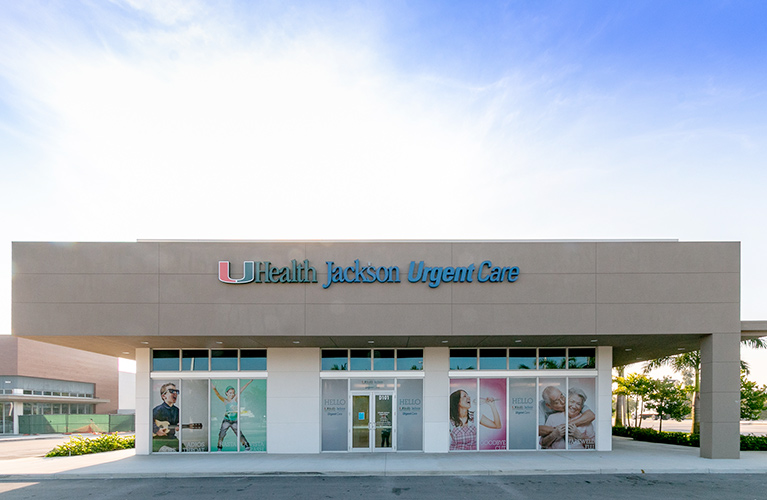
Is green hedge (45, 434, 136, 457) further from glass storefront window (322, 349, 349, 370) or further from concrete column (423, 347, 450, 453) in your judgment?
concrete column (423, 347, 450, 453)

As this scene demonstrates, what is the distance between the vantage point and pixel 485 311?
1772 cm

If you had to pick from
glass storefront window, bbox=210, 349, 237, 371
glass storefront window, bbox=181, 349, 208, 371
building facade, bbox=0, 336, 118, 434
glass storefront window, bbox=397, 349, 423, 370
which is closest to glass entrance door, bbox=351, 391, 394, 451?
glass storefront window, bbox=397, 349, 423, 370

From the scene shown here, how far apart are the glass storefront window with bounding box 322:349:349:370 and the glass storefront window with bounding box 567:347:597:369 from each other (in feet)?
26.4

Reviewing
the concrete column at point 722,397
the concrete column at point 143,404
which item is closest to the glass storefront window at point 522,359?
the concrete column at point 722,397

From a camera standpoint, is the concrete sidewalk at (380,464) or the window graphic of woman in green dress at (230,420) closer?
the concrete sidewalk at (380,464)

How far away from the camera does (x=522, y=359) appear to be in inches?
806

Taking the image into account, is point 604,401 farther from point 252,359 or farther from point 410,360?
point 252,359

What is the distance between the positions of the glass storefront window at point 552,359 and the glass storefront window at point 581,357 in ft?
0.76

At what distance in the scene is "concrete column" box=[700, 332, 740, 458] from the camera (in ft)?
58.3

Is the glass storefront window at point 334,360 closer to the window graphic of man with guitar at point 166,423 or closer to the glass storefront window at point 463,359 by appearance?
the glass storefront window at point 463,359

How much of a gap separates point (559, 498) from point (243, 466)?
29.6 feet

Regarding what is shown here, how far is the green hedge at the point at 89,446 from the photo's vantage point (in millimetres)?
21016

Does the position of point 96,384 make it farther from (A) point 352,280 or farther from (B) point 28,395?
(A) point 352,280

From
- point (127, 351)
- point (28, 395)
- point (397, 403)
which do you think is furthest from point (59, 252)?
point (28, 395)
